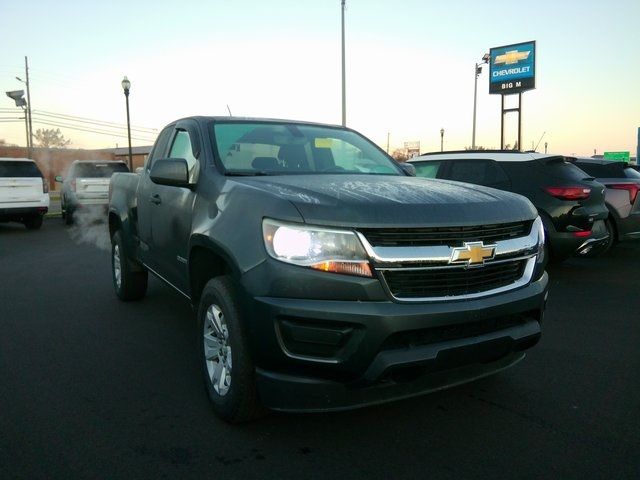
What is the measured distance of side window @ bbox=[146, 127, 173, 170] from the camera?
4.82 m

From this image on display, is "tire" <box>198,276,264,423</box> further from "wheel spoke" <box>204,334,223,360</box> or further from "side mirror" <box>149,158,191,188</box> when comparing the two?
"side mirror" <box>149,158,191,188</box>

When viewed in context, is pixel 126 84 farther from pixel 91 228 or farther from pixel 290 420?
pixel 290 420

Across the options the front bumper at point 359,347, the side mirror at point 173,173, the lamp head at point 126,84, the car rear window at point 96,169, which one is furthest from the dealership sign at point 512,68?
the front bumper at point 359,347

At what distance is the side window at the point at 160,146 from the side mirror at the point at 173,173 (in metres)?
1.30

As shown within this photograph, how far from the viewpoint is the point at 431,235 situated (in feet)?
8.63

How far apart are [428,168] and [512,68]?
24747 millimetres

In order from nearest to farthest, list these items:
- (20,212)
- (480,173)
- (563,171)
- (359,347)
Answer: (359,347)
(563,171)
(480,173)
(20,212)

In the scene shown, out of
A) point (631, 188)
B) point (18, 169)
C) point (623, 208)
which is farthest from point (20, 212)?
point (631, 188)

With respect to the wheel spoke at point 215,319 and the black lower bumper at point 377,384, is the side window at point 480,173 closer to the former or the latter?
the black lower bumper at point 377,384

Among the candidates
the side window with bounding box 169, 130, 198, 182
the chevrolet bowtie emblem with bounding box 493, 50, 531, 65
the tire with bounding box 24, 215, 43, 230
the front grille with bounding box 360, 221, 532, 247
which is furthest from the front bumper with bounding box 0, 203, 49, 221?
the chevrolet bowtie emblem with bounding box 493, 50, 531, 65

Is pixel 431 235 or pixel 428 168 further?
pixel 428 168

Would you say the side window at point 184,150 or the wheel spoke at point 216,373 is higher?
the side window at point 184,150

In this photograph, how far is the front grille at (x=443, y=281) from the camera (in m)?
2.57

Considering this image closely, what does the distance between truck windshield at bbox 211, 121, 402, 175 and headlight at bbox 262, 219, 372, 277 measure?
1.05 meters
